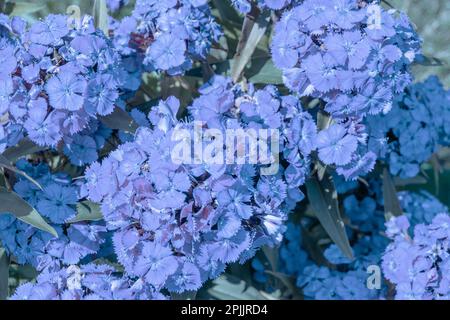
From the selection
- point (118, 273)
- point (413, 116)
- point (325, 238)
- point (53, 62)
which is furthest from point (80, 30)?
point (325, 238)

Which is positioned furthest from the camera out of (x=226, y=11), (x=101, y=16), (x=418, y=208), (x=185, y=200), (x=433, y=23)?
(x=433, y=23)

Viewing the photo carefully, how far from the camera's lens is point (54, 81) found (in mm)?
1651

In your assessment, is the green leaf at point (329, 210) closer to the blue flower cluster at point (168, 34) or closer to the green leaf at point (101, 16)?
the blue flower cluster at point (168, 34)

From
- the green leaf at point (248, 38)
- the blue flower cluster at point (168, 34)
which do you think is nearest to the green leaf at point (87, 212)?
the blue flower cluster at point (168, 34)

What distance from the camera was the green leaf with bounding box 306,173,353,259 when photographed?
199 cm

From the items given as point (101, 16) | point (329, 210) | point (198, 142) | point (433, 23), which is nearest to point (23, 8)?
point (101, 16)

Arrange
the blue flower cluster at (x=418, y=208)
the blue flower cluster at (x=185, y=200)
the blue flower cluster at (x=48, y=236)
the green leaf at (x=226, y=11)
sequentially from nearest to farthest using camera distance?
the blue flower cluster at (x=185, y=200) < the blue flower cluster at (x=48, y=236) < the green leaf at (x=226, y=11) < the blue flower cluster at (x=418, y=208)

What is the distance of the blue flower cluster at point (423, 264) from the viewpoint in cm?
190

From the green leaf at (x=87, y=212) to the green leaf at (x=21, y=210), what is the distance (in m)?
0.08

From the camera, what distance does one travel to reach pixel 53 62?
1.70 m

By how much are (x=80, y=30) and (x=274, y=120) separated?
0.46 m

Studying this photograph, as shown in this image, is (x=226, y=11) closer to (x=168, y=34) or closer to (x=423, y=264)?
(x=168, y=34)

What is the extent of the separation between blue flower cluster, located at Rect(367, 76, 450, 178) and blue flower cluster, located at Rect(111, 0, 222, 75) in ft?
1.52

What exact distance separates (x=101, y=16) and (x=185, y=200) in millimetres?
586
